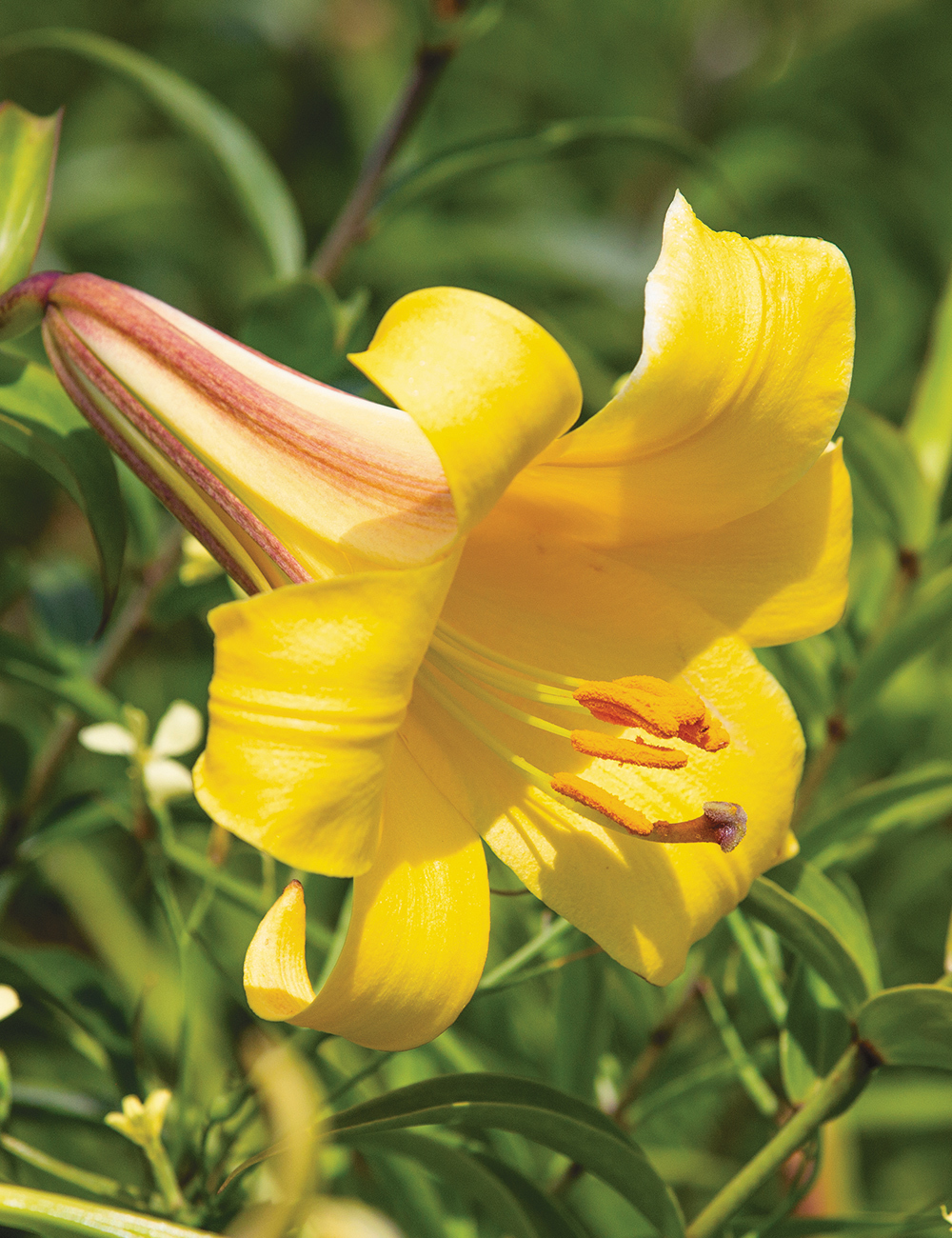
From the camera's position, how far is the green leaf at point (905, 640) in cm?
87

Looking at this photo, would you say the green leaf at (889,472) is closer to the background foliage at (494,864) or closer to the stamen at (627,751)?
the background foliage at (494,864)

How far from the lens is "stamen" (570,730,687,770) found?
687 millimetres

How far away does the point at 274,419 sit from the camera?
0.63m

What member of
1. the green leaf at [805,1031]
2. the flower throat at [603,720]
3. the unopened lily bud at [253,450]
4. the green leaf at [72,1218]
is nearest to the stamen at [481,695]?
the flower throat at [603,720]

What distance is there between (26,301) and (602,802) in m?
0.46

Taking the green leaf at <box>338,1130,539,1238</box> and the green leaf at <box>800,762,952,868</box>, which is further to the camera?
the green leaf at <box>800,762,952,868</box>

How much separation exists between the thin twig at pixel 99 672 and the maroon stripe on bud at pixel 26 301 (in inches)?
13.2

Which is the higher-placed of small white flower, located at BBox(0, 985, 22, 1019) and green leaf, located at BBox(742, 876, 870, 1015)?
green leaf, located at BBox(742, 876, 870, 1015)

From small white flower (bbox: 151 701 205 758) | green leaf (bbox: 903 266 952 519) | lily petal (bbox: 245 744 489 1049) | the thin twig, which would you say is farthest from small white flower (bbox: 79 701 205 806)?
green leaf (bbox: 903 266 952 519)

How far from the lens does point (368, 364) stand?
1.75 feet

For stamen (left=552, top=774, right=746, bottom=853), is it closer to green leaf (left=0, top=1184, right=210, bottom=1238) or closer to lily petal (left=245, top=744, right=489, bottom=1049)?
lily petal (left=245, top=744, right=489, bottom=1049)

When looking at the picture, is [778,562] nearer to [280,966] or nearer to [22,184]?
[280,966]

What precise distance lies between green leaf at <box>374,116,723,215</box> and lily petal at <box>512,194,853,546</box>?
1.57 feet

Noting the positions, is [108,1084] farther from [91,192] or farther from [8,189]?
[91,192]
